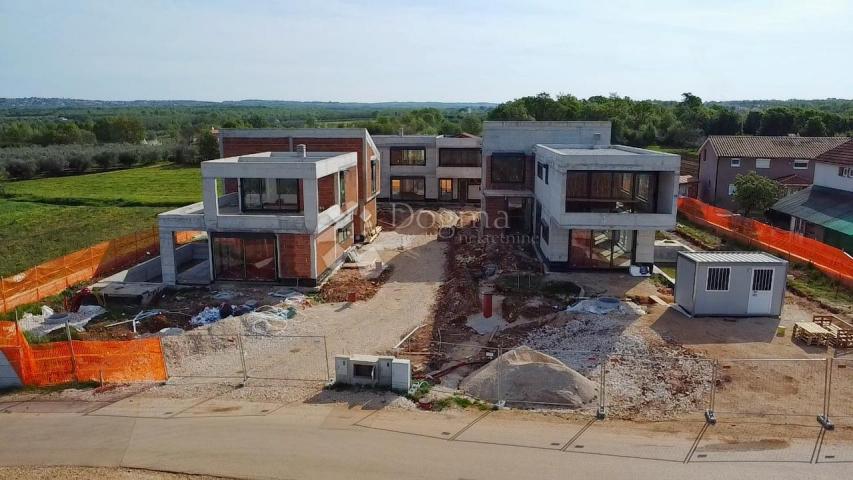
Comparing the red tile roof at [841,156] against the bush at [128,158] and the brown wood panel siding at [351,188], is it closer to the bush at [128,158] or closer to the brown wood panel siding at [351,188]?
the brown wood panel siding at [351,188]

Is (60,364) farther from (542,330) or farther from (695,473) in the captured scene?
(695,473)

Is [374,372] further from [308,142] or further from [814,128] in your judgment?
[814,128]

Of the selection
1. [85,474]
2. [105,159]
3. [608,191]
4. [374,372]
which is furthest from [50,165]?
[85,474]

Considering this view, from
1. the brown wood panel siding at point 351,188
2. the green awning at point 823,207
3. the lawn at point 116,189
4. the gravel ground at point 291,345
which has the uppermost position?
the brown wood panel siding at point 351,188

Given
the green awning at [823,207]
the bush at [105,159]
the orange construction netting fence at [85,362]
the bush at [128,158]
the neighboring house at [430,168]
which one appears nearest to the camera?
the orange construction netting fence at [85,362]

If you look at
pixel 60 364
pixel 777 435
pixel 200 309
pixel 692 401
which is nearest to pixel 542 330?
pixel 692 401

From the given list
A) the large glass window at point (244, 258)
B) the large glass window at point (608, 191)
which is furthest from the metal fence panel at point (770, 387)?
the large glass window at point (244, 258)

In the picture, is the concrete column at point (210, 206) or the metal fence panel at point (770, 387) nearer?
the metal fence panel at point (770, 387)

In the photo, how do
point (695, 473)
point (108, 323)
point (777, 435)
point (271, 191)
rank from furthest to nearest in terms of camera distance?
point (271, 191), point (108, 323), point (777, 435), point (695, 473)
